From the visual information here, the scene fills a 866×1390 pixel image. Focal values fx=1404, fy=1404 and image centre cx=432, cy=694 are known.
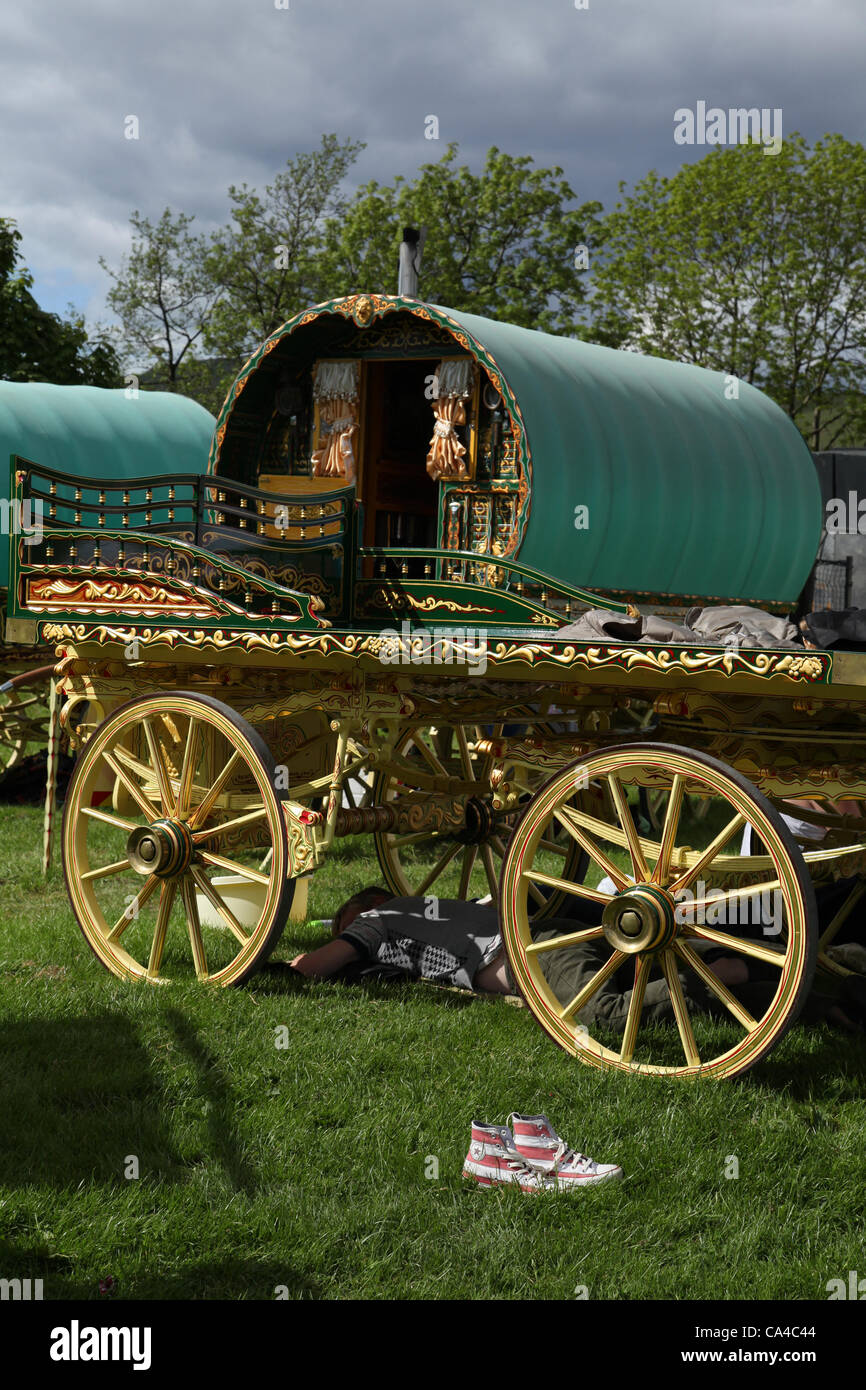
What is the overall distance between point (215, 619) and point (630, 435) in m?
3.89

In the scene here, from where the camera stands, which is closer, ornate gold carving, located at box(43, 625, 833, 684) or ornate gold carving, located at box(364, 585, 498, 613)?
ornate gold carving, located at box(43, 625, 833, 684)

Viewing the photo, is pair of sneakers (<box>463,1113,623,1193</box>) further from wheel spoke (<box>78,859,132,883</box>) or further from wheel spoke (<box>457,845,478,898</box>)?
wheel spoke (<box>457,845,478,898</box>)

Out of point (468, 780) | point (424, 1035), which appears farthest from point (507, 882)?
point (468, 780)

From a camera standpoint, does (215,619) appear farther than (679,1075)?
Yes

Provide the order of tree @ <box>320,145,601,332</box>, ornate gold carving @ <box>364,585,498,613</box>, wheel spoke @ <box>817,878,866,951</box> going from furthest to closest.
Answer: tree @ <box>320,145,601,332</box> < ornate gold carving @ <box>364,585,498,613</box> < wheel spoke @ <box>817,878,866,951</box>

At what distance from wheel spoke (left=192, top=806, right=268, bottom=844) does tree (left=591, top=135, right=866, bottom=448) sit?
24.6 meters

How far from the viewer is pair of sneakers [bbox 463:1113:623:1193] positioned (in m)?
4.02

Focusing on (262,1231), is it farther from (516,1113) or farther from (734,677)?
(734,677)

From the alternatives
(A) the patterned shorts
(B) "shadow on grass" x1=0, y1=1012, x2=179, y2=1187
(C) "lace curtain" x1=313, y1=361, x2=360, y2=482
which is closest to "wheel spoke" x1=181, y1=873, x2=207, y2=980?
(B) "shadow on grass" x1=0, y1=1012, x2=179, y2=1187

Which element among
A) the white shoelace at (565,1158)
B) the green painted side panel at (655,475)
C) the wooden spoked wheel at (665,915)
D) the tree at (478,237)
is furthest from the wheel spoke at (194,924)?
the tree at (478,237)

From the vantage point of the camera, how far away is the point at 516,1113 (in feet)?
14.3

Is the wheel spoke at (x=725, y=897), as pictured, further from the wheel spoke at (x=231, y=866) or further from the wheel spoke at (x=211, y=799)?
the wheel spoke at (x=211, y=799)

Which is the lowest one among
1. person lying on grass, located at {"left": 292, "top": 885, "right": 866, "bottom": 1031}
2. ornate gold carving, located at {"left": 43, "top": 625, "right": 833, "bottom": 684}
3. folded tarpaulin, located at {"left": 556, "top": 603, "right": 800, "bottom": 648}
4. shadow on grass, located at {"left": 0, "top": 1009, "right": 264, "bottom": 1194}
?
shadow on grass, located at {"left": 0, "top": 1009, "right": 264, "bottom": 1194}

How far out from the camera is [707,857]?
4535mm
